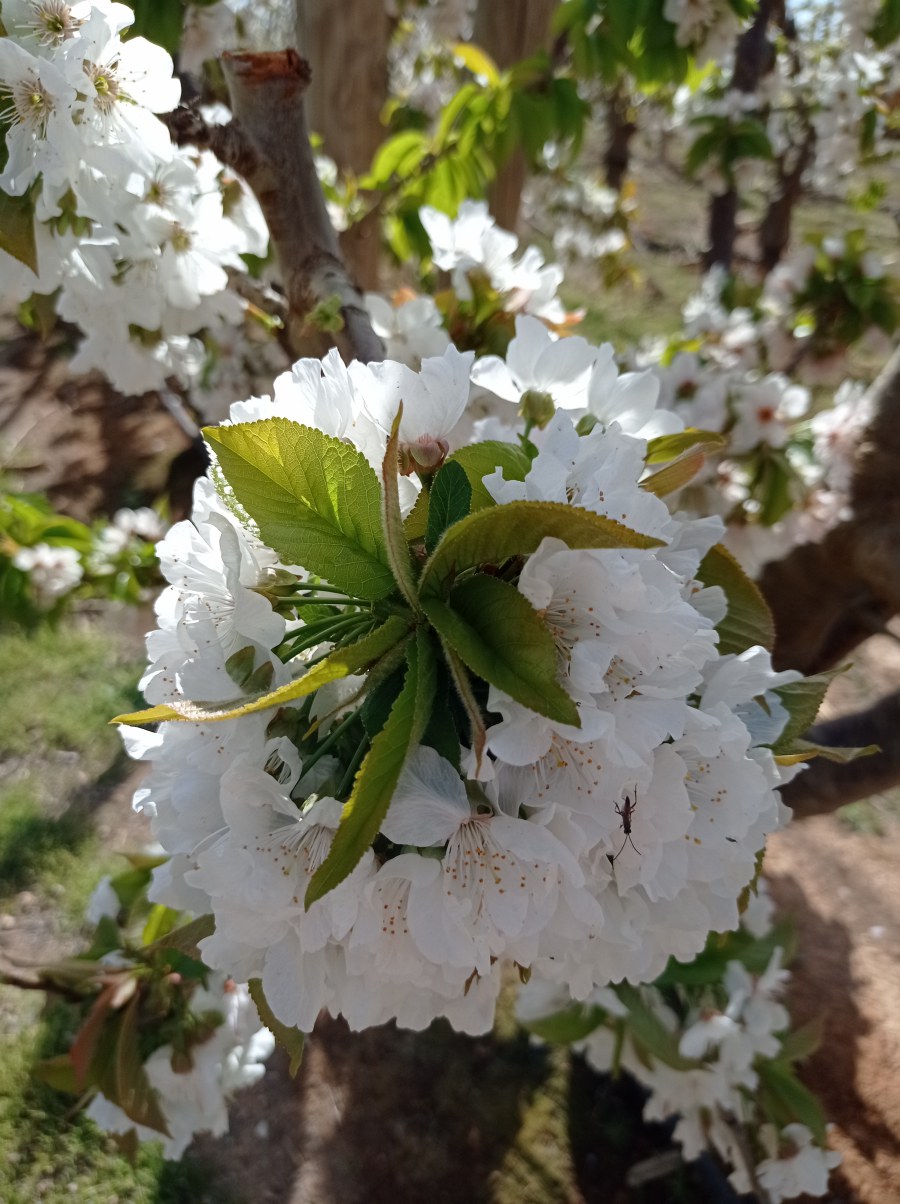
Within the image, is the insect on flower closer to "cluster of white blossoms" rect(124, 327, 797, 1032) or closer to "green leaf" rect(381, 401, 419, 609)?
"cluster of white blossoms" rect(124, 327, 797, 1032)

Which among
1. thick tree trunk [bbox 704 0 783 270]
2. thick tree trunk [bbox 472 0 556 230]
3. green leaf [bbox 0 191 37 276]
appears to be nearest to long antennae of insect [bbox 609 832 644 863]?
green leaf [bbox 0 191 37 276]

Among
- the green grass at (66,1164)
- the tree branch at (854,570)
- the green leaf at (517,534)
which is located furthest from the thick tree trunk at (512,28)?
the green grass at (66,1164)

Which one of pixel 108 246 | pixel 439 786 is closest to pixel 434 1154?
pixel 439 786

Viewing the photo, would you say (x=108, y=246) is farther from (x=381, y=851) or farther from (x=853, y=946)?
(x=853, y=946)

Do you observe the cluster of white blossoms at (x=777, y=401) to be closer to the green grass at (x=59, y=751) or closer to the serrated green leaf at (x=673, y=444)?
the serrated green leaf at (x=673, y=444)

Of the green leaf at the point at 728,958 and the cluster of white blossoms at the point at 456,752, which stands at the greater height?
the cluster of white blossoms at the point at 456,752

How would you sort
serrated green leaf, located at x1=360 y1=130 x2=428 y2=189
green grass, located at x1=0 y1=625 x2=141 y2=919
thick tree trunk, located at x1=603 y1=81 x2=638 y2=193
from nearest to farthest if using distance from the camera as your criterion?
serrated green leaf, located at x1=360 y1=130 x2=428 y2=189
green grass, located at x1=0 y1=625 x2=141 y2=919
thick tree trunk, located at x1=603 y1=81 x2=638 y2=193
